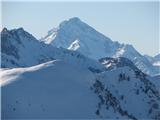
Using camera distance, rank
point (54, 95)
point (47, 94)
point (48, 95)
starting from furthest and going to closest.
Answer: point (54, 95) < point (47, 94) < point (48, 95)

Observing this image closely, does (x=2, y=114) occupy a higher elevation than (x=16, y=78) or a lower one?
lower

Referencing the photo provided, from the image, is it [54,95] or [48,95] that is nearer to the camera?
[48,95]

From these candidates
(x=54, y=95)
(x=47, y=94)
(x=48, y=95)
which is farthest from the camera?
(x=54, y=95)

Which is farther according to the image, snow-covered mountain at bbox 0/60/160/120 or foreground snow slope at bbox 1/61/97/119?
snow-covered mountain at bbox 0/60/160/120

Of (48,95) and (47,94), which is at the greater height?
(47,94)

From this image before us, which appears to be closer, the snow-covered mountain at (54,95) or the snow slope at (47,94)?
the snow slope at (47,94)

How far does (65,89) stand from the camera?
105 meters

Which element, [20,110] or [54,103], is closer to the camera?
[20,110]

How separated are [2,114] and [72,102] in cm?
1643

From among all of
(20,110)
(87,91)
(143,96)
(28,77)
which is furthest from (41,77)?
(143,96)

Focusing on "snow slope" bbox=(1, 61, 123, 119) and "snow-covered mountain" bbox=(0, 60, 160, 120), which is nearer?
"snow slope" bbox=(1, 61, 123, 119)

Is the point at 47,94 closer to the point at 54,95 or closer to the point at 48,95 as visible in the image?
the point at 48,95

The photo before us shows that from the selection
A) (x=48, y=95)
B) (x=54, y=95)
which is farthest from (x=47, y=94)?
(x=54, y=95)

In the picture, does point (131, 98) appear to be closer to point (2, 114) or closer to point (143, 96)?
point (143, 96)
